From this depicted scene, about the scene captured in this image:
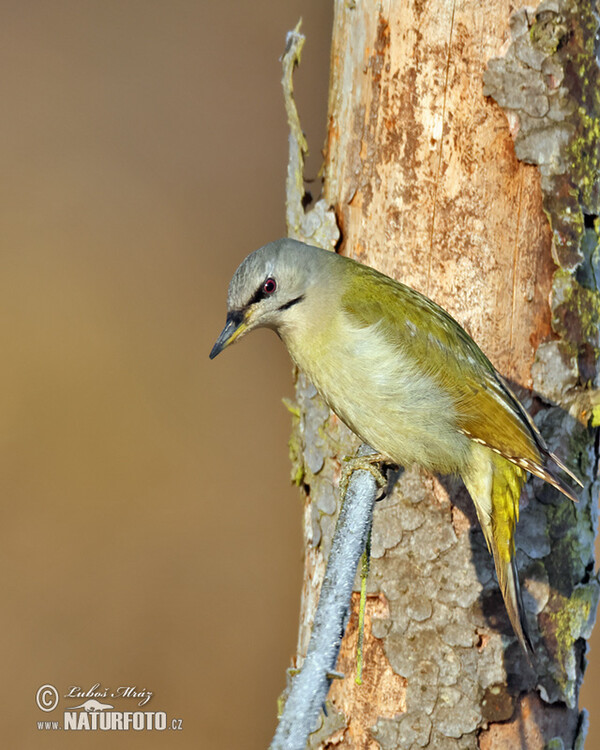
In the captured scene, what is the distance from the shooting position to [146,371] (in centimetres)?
602

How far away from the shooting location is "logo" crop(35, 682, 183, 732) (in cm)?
428

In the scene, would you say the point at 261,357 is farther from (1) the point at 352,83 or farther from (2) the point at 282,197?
(1) the point at 352,83

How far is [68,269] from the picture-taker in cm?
607

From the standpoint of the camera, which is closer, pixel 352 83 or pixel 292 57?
pixel 352 83

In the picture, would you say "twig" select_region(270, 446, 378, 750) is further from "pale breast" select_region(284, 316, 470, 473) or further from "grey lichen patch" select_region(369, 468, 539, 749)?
"grey lichen patch" select_region(369, 468, 539, 749)

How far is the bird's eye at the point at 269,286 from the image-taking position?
2.77 metres

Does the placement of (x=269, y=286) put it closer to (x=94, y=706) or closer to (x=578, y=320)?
(x=578, y=320)

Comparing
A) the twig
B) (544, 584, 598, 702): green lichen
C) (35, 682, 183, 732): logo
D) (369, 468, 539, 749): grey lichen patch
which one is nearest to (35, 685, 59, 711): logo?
(35, 682, 183, 732): logo

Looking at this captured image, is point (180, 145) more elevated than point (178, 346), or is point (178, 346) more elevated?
point (180, 145)

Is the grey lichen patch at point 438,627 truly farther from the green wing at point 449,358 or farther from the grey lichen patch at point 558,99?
the grey lichen patch at point 558,99

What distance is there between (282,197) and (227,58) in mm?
1208

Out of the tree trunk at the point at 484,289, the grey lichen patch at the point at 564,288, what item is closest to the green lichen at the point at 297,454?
the tree trunk at the point at 484,289

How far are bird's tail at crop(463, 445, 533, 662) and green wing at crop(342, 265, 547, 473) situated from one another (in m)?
0.11

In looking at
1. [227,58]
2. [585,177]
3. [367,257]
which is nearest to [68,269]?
[227,58]
